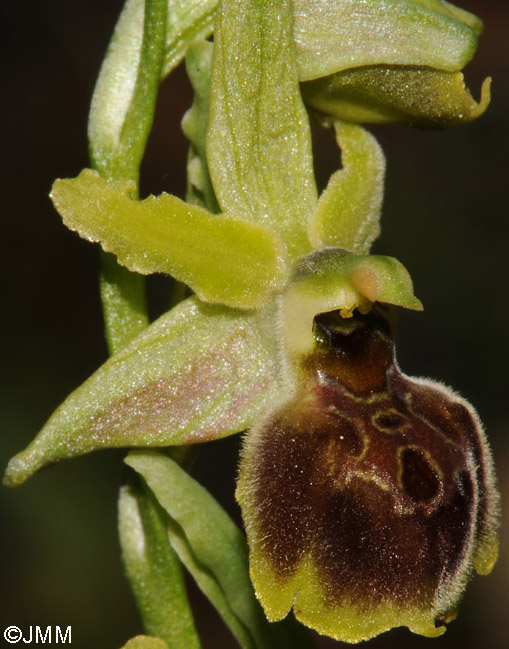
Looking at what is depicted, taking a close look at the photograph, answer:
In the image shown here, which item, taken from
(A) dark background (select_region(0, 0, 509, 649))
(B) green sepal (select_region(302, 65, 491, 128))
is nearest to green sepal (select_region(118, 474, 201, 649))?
(B) green sepal (select_region(302, 65, 491, 128))

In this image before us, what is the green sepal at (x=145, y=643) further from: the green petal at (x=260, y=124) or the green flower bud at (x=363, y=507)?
the green petal at (x=260, y=124)

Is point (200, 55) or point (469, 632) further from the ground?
point (200, 55)

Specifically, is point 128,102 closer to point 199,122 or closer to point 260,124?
point 199,122

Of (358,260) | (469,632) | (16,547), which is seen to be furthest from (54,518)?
(358,260)

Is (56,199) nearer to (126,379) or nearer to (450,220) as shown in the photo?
(126,379)

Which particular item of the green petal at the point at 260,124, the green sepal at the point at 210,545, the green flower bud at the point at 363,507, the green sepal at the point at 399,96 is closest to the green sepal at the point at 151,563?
the green sepal at the point at 210,545

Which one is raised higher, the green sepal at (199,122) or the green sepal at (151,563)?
the green sepal at (199,122)
